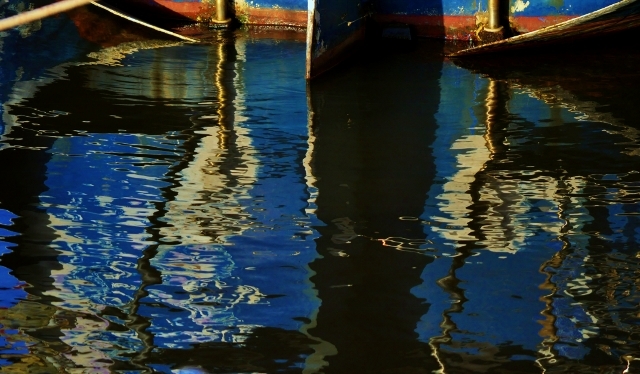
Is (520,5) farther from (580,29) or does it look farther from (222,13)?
(222,13)

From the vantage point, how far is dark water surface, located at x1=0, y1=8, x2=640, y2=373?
363 cm

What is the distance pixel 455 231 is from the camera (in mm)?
4691

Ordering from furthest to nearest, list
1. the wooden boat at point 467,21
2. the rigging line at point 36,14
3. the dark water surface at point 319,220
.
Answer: the wooden boat at point 467,21 < the dark water surface at point 319,220 < the rigging line at point 36,14

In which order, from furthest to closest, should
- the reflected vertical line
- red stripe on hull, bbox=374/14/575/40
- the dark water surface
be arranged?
1. red stripe on hull, bbox=374/14/575/40
2. the dark water surface
3. the reflected vertical line

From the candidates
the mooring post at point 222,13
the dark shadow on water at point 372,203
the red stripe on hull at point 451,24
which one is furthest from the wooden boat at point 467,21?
the mooring post at point 222,13

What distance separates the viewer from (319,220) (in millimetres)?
4840

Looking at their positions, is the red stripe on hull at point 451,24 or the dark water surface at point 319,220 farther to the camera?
the red stripe on hull at point 451,24

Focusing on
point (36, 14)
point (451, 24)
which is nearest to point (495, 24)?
point (451, 24)

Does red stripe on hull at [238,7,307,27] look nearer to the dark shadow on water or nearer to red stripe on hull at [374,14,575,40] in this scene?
red stripe on hull at [374,14,575,40]

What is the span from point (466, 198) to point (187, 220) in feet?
5.59

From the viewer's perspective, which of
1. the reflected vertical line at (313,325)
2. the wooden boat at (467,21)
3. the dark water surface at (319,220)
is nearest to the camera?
the reflected vertical line at (313,325)

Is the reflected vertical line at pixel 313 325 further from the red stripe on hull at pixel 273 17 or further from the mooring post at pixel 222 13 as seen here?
the mooring post at pixel 222 13

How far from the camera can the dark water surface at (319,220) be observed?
3627 mm

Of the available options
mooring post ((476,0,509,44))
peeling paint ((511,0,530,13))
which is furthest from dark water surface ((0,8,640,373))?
peeling paint ((511,0,530,13))
